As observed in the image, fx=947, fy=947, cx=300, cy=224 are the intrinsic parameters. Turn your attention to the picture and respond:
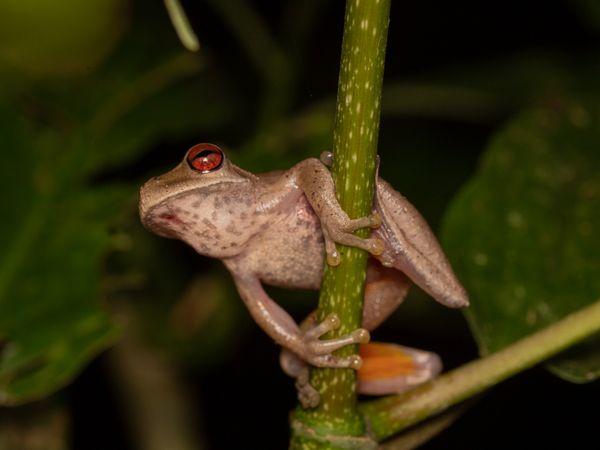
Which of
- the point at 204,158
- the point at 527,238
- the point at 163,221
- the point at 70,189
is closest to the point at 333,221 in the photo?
the point at 204,158

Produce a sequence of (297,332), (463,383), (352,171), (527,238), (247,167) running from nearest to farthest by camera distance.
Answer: (352,171) < (463,383) < (297,332) < (527,238) < (247,167)

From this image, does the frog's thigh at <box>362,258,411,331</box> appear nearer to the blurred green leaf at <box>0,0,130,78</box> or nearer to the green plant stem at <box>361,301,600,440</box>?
the green plant stem at <box>361,301,600,440</box>

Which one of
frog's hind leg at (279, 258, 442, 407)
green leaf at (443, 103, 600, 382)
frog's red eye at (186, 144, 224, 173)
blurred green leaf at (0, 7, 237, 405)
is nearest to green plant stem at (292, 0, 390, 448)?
frog's hind leg at (279, 258, 442, 407)

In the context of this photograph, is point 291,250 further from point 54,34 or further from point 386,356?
point 54,34

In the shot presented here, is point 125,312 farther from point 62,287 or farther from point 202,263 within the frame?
point 62,287

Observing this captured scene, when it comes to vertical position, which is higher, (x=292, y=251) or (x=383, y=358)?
(x=292, y=251)

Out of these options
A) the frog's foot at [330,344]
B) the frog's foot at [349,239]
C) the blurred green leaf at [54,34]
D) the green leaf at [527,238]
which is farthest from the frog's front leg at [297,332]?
the blurred green leaf at [54,34]
